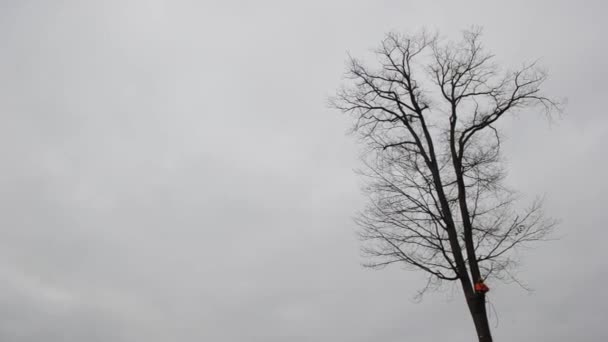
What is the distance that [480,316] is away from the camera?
38.3ft

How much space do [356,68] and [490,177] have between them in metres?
4.99

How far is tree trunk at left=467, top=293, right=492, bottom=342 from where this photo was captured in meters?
11.5

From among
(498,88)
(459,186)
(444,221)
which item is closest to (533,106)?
(498,88)

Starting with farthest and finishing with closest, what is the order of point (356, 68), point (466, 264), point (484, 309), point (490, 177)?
point (356, 68) < point (490, 177) < point (466, 264) < point (484, 309)

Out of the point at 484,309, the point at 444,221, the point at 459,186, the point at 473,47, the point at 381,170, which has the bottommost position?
the point at 484,309

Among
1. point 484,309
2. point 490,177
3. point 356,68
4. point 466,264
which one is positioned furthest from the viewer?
point 356,68

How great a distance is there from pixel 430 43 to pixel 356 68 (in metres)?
2.26

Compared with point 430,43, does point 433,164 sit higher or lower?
lower

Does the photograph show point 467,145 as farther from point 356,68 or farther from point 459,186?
point 356,68

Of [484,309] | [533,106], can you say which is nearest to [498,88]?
[533,106]

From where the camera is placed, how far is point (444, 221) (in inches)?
Result: 498

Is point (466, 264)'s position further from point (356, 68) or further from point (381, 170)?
point (356, 68)

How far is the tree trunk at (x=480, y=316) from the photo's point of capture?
1153 centimetres

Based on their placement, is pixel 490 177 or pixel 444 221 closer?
pixel 444 221
